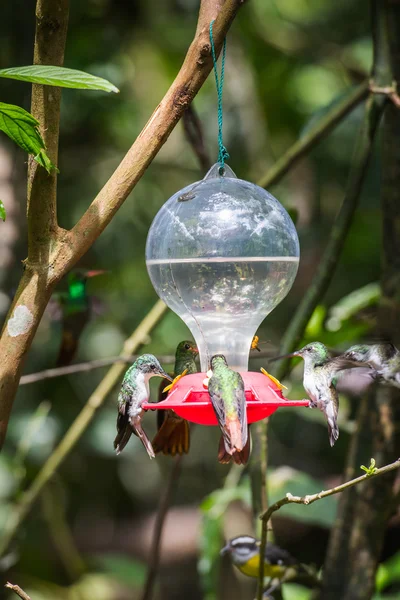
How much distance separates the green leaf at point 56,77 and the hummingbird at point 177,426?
106 centimetres

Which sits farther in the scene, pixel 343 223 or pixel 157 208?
pixel 157 208

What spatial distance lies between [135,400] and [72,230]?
65 cm

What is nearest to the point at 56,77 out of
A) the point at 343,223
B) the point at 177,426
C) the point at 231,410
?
the point at 231,410

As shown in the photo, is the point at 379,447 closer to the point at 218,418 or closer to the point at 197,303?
the point at 197,303

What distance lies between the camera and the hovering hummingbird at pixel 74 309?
345 cm

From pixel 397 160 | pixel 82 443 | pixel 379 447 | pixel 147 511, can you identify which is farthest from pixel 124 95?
pixel 147 511

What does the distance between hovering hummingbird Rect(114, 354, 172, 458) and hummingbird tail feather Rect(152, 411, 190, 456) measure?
13 cm

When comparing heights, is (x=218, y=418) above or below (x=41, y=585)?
above

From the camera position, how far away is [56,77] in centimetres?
140

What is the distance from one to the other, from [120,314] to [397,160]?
3.70m

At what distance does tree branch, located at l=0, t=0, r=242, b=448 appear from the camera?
1585 mm

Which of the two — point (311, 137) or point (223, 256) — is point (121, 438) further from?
point (311, 137)

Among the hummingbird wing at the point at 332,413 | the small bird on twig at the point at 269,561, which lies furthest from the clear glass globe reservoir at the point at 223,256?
the small bird on twig at the point at 269,561

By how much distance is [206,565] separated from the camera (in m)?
3.35
